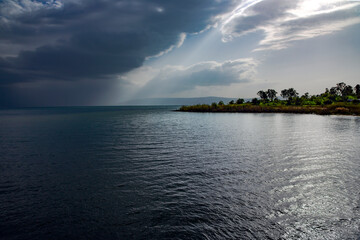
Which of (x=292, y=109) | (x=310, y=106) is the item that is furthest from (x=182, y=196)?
(x=310, y=106)

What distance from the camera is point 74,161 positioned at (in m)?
23.2

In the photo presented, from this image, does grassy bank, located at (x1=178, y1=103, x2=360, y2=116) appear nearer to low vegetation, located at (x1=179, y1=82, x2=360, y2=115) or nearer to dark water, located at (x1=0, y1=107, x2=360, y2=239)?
low vegetation, located at (x1=179, y1=82, x2=360, y2=115)

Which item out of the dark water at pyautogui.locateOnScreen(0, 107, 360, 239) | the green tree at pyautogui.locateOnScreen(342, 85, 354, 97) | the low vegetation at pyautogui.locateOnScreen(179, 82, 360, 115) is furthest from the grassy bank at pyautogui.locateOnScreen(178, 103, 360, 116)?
the dark water at pyautogui.locateOnScreen(0, 107, 360, 239)

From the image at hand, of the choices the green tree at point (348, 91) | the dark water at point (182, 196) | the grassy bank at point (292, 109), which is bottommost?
the dark water at point (182, 196)

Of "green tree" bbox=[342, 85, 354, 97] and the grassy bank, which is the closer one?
the grassy bank

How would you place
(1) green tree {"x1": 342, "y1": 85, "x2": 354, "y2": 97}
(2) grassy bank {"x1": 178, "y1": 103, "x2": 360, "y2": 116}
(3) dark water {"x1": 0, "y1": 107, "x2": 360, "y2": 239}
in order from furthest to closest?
(1) green tree {"x1": 342, "y1": 85, "x2": 354, "y2": 97}, (2) grassy bank {"x1": 178, "y1": 103, "x2": 360, "y2": 116}, (3) dark water {"x1": 0, "y1": 107, "x2": 360, "y2": 239}

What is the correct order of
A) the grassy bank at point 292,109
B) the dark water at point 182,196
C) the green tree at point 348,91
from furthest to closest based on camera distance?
the green tree at point 348,91
the grassy bank at point 292,109
the dark water at point 182,196

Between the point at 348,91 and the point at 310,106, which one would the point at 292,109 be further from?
the point at 348,91

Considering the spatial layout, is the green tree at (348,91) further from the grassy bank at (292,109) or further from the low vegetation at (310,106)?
the grassy bank at (292,109)

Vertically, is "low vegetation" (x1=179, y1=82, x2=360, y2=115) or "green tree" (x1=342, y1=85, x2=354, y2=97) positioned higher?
"green tree" (x1=342, y1=85, x2=354, y2=97)

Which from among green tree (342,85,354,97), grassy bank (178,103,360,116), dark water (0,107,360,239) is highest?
green tree (342,85,354,97)

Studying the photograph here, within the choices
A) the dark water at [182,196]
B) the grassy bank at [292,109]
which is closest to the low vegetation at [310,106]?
the grassy bank at [292,109]

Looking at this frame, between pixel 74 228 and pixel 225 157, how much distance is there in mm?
17405

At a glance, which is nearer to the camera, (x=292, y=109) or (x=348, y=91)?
(x=292, y=109)
